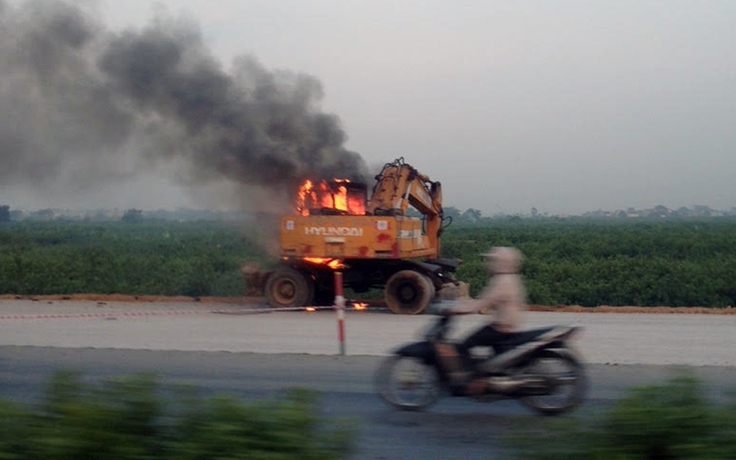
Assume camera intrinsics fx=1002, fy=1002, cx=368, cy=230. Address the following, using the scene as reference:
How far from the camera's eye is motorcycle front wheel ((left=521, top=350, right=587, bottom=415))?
30.7 ft

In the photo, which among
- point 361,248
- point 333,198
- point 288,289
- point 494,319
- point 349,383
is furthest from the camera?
point 333,198

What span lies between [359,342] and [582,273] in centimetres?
1415

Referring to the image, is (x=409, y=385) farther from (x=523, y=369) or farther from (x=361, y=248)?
(x=361, y=248)

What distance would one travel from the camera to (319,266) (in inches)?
810

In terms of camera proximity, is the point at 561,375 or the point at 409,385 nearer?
the point at 561,375

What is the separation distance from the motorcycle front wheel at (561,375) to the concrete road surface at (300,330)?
11.7ft

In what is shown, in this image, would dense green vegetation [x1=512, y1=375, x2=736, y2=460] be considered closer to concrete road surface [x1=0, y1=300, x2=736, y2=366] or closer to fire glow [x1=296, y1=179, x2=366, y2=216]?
concrete road surface [x1=0, y1=300, x2=736, y2=366]

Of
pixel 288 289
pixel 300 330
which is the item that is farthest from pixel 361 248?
pixel 300 330

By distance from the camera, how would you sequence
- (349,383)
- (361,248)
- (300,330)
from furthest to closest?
(361,248) → (300,330) → (349,383)

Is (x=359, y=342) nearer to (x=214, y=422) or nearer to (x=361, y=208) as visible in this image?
(x=361, y=208)

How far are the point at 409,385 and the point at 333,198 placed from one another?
1131cm

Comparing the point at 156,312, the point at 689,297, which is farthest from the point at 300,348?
the point at 689,297

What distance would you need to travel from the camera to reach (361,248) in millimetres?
19828

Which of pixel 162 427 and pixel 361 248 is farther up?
pixel 361 248
